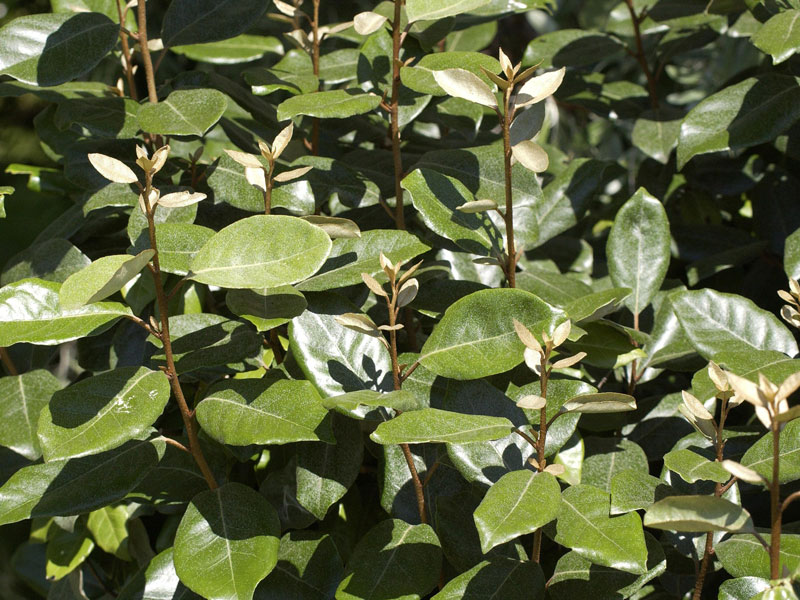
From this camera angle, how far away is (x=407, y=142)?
4.76 ft

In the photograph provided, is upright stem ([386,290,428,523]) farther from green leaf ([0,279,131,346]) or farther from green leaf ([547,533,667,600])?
green leaf ([0,279,131,346])

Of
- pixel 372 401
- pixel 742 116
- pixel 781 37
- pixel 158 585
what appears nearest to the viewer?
pixel 372 401

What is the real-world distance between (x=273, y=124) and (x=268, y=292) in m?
0.46

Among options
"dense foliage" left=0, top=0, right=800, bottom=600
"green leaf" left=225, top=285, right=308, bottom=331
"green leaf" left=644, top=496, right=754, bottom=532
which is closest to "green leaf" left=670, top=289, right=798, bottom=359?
"dense foliage" left=0, top=0, right=800, bottom=600

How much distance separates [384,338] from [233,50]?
868 mm

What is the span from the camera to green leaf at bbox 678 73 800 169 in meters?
1.23

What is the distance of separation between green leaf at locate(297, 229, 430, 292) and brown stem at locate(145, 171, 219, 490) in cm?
17

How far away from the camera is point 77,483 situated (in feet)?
3.19

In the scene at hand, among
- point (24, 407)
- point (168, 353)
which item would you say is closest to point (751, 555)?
point (168, 353)

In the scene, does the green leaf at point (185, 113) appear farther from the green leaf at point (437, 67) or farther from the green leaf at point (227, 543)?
the green leaf at point (227, 543)

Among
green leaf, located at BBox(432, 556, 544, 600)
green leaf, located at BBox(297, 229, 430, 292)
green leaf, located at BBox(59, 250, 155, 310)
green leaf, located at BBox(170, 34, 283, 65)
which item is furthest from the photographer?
green leaf, located at BBox(170, 34, 283, 65)

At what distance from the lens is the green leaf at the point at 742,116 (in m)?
1.23

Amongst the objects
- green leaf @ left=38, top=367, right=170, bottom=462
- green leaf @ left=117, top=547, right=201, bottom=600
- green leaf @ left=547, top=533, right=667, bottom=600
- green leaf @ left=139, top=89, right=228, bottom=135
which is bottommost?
green leaf @ left=117, top=547, right=201, bottom=600

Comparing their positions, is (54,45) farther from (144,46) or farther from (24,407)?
(24,407)
